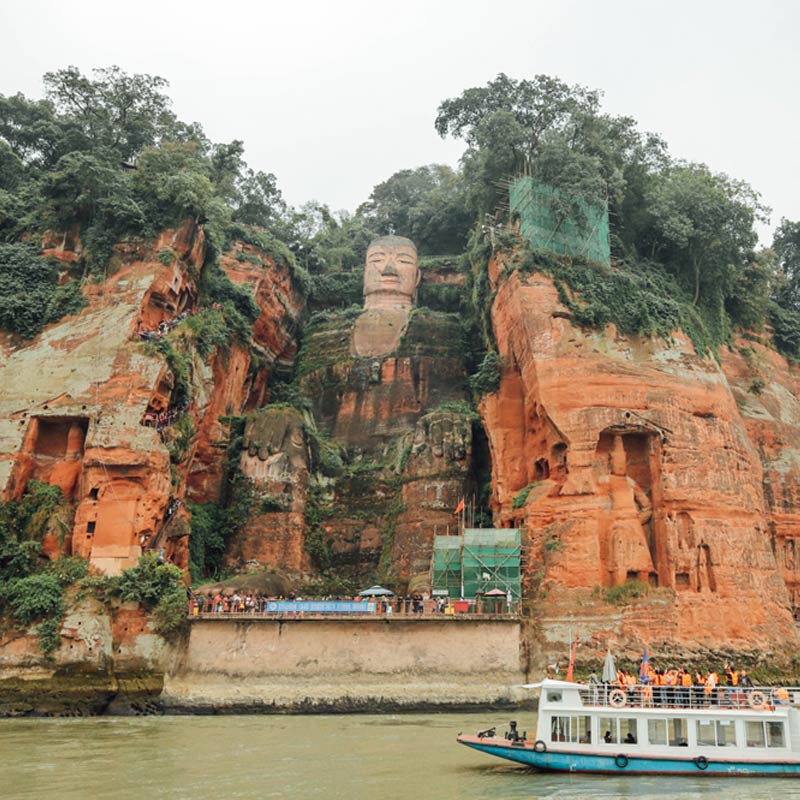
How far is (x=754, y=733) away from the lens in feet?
64.5

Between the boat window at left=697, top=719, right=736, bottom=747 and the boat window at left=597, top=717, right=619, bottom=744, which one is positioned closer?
the boat window at left=697, top=719, right=736, bottom=747

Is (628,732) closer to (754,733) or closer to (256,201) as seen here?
(754,733)

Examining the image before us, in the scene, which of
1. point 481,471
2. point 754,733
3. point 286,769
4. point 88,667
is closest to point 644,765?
point 754,733

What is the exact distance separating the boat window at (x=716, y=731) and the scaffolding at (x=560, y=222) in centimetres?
2468

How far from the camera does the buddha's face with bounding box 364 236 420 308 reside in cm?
5434

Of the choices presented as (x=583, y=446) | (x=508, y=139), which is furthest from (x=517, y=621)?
(x=508, y=139)

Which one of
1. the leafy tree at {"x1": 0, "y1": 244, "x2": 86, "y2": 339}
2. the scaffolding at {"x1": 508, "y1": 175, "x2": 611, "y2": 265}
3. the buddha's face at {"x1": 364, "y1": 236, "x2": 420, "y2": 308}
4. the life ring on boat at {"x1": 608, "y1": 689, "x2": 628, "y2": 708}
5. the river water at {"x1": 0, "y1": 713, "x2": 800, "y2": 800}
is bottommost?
the river water at {"x1": 0, "y1": 713, "x2": 800, "y2": 800}

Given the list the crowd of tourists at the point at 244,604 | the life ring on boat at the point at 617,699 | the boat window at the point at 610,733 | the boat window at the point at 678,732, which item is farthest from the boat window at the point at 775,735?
the crowd of tourists at the point at 244,604

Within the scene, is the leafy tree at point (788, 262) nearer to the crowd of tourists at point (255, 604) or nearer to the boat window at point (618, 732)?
the crowd of tourists at point (255, 604)

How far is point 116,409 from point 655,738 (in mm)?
22692

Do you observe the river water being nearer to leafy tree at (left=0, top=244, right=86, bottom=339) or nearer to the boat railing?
the boat railing

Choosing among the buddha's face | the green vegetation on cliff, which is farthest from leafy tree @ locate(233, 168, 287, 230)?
the green vegetation on cliff

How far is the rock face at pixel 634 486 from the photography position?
108ft

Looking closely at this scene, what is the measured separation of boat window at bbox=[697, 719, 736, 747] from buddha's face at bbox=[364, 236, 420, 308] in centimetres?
3724
